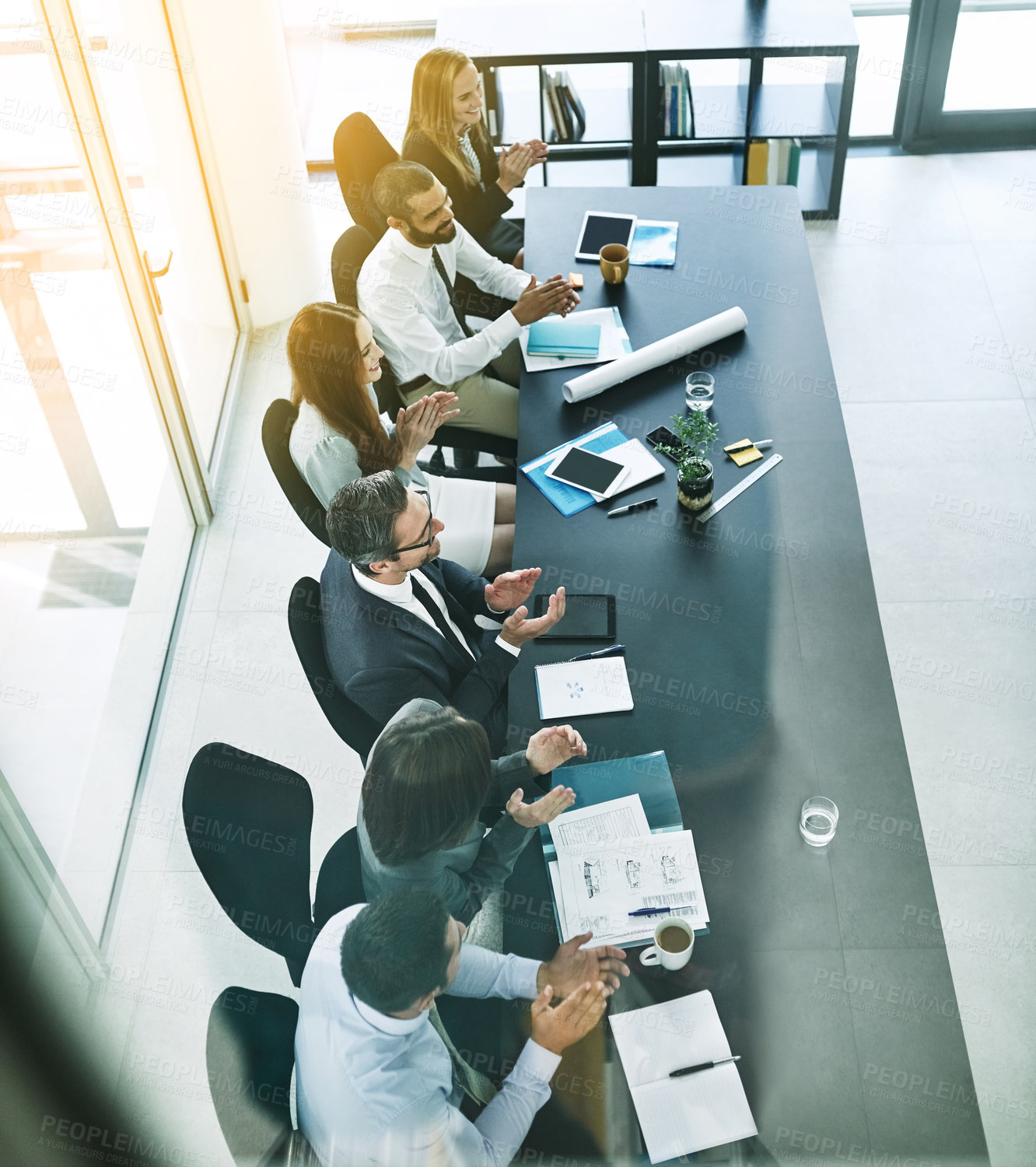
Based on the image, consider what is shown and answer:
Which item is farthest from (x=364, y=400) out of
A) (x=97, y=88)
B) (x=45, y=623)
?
(x=97, y=88)

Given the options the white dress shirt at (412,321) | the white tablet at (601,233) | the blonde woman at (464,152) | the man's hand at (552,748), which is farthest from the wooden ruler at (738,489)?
the blonde woman at (464,152)

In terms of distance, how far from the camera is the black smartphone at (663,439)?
291cm

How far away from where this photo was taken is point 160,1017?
2699mm

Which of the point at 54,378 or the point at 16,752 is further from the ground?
the point at 54,378

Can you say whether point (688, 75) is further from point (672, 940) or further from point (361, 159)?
point (672, 940)

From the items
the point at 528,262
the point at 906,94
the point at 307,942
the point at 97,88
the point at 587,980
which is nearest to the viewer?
the point at 587,980

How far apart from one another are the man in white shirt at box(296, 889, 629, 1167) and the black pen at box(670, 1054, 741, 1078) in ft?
0.52

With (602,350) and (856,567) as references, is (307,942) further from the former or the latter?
(602,350)

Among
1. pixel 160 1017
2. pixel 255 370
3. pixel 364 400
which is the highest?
pixel 364 400

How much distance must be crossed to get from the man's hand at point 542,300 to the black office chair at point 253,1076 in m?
2.13

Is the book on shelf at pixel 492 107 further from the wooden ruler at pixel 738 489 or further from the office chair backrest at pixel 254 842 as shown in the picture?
the office chair backrest at pixel 254 842

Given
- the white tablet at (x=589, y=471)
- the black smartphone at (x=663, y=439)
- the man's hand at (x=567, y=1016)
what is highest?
→ the black smartphone at (x=663, y=439)

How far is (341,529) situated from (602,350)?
1.26 m

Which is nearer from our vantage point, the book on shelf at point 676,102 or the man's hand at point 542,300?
the man's hand at point 542,300
